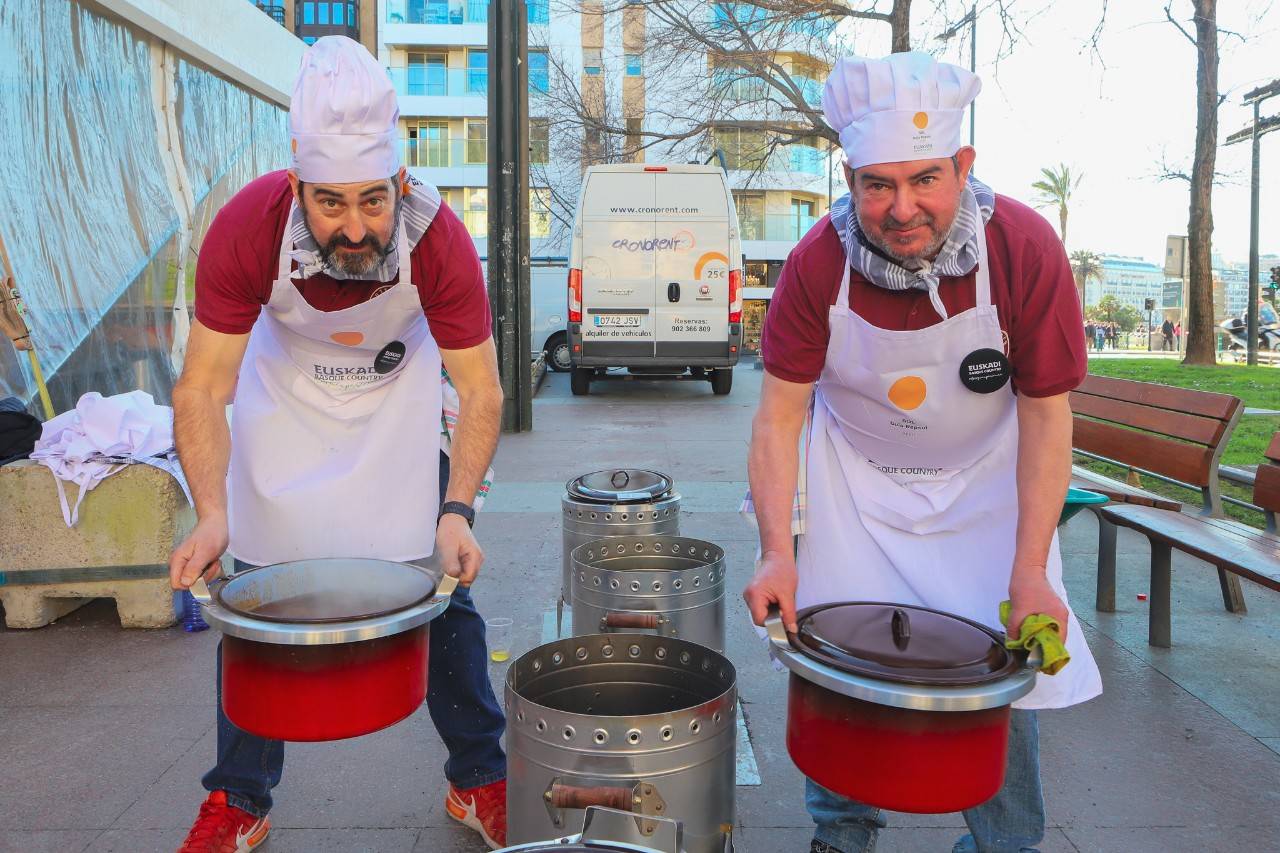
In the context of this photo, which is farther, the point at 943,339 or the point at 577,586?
the point at 577,586

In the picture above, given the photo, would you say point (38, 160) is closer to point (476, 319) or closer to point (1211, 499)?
point (476, 319)

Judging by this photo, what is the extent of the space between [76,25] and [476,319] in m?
5.98

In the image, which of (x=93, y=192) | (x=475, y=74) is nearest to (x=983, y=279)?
(x=93, y=192)

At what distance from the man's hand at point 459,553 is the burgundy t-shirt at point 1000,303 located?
2.52ft

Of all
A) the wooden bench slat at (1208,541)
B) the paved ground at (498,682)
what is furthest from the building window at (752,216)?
the paved ground at (498,682)

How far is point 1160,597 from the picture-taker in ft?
13.0

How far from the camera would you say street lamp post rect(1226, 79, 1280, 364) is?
2419 centimetres

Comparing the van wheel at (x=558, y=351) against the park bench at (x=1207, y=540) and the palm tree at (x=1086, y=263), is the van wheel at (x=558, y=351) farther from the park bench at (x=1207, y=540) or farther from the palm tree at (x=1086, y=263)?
the palm tree at (x=1086, y=263)

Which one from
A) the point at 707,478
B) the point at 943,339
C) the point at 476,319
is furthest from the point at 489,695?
the point at 707,478

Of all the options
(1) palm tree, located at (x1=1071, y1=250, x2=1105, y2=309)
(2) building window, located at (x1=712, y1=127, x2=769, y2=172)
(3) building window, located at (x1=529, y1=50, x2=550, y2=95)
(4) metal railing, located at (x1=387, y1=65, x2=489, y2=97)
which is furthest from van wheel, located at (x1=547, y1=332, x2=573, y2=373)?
(1) palm tree, located at (x1=1071, y1=250, x2=1105, y2=309)

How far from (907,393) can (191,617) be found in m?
3.34

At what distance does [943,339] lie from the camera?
6.67ft

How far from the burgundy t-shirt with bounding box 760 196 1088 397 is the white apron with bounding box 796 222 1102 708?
33mm

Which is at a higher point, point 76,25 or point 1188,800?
point 76,25
